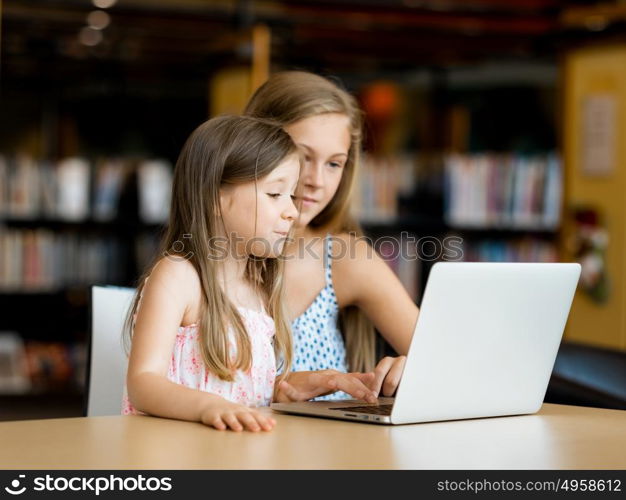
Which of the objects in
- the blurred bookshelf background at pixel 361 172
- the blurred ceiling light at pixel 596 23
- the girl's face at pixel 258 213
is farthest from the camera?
the blurred bookshelf background at pixel 361 172

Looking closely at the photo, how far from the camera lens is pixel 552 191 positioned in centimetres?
584

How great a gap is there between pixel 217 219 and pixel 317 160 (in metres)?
0.40

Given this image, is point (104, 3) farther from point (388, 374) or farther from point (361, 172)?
point (388, 374)

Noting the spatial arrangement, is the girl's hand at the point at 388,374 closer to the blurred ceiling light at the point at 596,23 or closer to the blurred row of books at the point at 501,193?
the blurred ceiling light at the point at 596,23

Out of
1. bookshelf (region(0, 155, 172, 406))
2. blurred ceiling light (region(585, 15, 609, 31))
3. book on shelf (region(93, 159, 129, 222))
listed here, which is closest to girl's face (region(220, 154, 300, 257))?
blurred ceiling light (region(585, 15, 609, 31))

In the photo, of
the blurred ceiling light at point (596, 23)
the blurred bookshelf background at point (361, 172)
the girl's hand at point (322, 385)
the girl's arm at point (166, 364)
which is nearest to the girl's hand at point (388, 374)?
the girl's hand at point (322, 385)

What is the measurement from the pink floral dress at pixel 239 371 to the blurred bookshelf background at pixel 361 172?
3.17 meters

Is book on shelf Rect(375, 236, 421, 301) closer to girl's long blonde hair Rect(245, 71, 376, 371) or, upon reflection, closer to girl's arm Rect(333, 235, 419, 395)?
girl's long blonde hair Rect(245, 71, 376, 371)

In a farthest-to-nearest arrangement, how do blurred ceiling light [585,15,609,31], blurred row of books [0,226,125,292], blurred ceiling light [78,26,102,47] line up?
blurred ceiling light [78,26,102,47] < blurred row of books [0,226,125,292] < blurred ceiling light [585,15,609,31]

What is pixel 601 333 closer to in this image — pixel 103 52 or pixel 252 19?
pixel 252 19

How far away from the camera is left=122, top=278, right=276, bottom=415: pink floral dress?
1.71 m

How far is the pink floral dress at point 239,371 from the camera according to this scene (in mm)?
1715

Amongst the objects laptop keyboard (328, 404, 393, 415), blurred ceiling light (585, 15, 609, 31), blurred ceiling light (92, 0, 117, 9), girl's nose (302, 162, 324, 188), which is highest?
blurred ceiling light (92, 0, 117, 9)

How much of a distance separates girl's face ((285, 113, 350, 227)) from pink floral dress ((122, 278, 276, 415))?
0.36m
